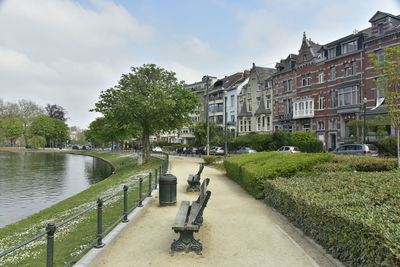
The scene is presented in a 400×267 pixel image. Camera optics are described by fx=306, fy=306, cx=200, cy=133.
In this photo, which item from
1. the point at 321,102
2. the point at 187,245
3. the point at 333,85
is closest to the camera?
the point at 187,245

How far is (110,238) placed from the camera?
676 centimetres

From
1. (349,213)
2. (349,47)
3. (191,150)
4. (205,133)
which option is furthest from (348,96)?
(349,213)

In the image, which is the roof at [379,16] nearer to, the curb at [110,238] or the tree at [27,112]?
the curb at [110,238]

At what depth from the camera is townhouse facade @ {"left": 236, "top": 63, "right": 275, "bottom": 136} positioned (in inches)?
2076

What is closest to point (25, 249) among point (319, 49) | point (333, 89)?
point (333, 89)

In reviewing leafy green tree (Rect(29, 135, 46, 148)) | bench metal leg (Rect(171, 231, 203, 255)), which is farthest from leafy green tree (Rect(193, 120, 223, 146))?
leafy green tree (Rect(29, 135, 46, 148))

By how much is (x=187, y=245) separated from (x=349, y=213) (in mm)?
3112

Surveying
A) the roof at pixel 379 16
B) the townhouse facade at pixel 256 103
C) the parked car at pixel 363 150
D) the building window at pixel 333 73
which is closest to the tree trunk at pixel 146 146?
the parked car at pixel 363 150

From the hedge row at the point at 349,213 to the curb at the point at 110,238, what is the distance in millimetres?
4250

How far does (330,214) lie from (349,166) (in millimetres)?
7751

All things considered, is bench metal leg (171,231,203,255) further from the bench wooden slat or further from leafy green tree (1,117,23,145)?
leafy green tree (1,117,23,145)

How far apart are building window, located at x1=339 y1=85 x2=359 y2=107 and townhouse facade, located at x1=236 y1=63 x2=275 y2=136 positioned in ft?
49.6

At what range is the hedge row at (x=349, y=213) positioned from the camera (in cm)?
444

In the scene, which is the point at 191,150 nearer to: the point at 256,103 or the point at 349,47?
the point at 256,103
